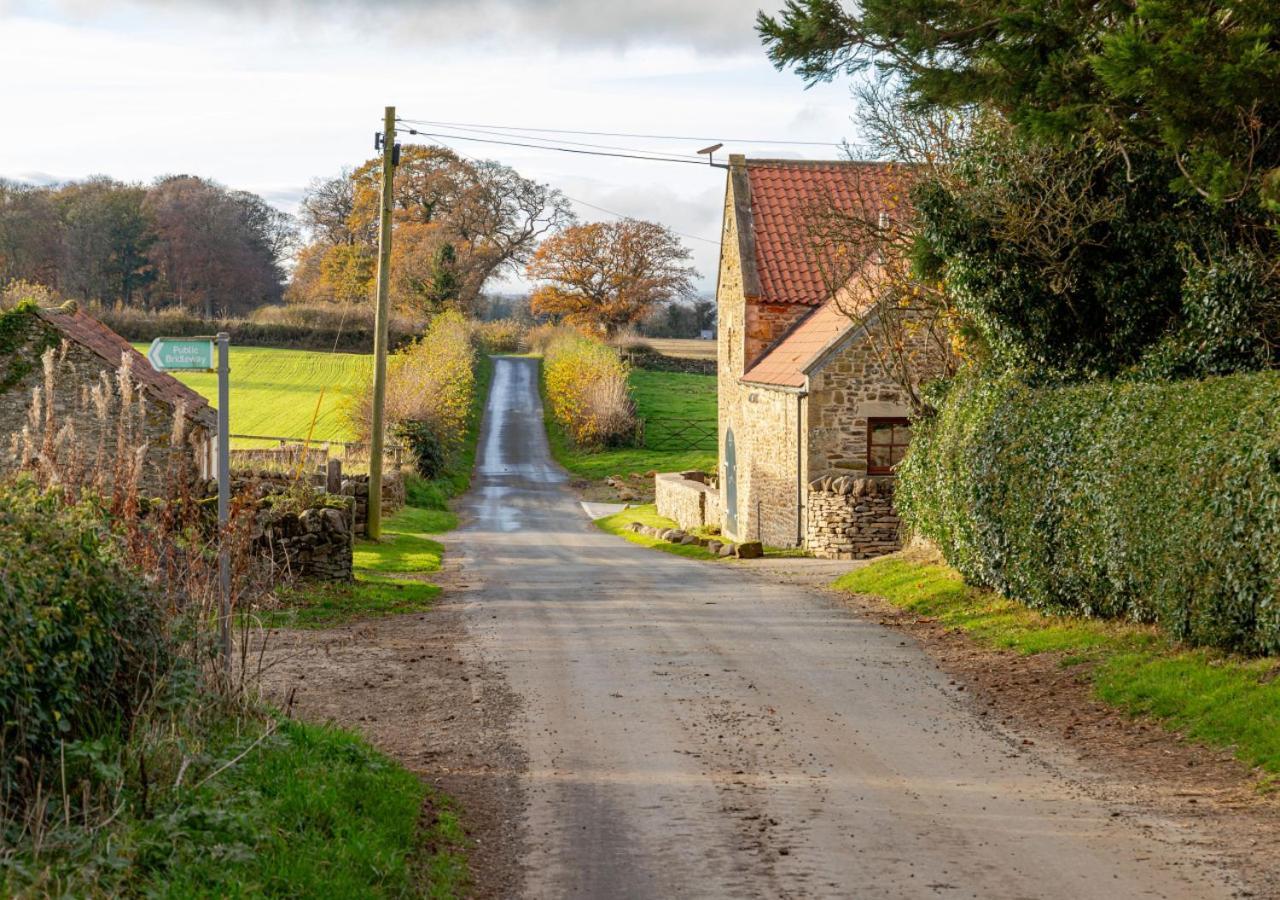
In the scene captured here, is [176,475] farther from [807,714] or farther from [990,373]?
[990,373]

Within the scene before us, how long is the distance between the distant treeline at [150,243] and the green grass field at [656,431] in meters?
32.7

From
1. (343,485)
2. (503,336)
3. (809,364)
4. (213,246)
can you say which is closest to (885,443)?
(809,364)

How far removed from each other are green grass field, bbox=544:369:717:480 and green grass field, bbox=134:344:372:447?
33.0 ft

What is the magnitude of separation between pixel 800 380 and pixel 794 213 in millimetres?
7177

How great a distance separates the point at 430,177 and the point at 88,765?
3022 inches

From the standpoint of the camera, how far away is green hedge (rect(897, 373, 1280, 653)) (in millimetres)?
9281

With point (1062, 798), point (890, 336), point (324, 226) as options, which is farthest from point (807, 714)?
point (324, 226)

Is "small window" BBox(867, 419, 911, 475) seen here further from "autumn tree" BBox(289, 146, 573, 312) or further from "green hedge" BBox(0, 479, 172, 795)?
"autumn tree" BBox(289, 146, 573, 312)

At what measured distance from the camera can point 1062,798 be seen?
7.60 m

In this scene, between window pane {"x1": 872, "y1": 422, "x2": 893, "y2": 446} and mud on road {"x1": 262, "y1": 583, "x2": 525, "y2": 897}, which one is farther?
window pane {"x1": 872, "y1": 422, "x2": 893, "y2": 446}

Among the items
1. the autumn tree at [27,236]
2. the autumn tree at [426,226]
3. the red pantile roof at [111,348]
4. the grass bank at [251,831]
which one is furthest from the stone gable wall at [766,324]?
the autumn tree at [27,236]

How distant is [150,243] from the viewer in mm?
79750

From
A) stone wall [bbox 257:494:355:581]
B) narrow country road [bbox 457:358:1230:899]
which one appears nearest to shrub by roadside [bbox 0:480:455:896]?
narrow country road [bbox 457:358:1230:899]

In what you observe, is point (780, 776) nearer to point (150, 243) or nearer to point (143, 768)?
point (143, 768)
